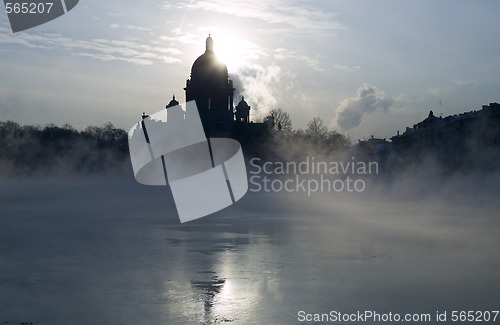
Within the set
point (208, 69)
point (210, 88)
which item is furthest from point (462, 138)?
point (208, 69)

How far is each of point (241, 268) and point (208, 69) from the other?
319ft

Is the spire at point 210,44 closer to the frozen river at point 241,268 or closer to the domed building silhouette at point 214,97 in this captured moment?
the domed building silhouette at point 214,97

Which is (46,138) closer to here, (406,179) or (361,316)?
(406,179)

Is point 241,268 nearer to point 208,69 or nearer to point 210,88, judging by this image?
point 210,88

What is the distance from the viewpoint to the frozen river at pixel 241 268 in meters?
14.1

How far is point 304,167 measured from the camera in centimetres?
9719

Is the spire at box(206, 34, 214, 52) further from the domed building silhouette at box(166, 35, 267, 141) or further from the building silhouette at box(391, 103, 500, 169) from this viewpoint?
the building silhouette at box(391, 103, 500, 169)

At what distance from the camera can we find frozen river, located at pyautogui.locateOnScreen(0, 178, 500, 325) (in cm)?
1409

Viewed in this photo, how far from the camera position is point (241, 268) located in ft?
60.1

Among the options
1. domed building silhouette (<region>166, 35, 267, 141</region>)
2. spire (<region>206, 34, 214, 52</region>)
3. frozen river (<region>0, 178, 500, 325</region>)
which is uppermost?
spire (<region>206, 34, 214, 52</region>)

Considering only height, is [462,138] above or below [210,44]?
below

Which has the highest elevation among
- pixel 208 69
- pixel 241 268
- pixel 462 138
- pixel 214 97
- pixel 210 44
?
pixel 210 44

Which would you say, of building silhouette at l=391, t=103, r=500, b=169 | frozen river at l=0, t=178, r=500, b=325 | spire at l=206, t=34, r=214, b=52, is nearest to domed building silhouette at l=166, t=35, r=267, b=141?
spire at l=206, t=34, r=214, b=52

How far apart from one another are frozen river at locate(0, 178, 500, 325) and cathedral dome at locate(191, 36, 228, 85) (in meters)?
81.3
